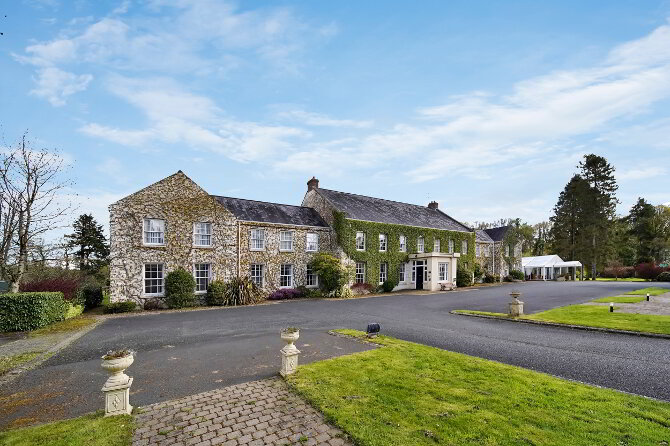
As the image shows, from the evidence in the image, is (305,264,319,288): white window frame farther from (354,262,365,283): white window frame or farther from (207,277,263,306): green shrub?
(207,277,263,306): green shrub

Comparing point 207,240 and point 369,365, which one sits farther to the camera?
point 207,240

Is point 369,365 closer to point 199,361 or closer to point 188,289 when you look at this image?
point 199,361

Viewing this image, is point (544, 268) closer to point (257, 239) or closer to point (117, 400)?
point (257, 239)

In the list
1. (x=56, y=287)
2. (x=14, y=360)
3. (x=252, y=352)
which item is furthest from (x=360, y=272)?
(x=14, y=360)

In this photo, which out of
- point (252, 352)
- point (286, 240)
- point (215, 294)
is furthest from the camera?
point (286, 240)

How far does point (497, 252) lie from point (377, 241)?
73.8 feet

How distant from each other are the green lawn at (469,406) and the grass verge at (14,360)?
724 cm

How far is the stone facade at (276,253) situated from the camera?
→ 22422mm

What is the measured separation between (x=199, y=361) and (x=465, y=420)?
21.0 feet

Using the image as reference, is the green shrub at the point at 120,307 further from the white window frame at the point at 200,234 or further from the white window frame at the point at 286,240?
the white window frame at the point at 286,240

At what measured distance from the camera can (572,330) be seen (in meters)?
11.6

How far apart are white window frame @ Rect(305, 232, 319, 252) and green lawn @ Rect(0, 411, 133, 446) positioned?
20686 millimetres

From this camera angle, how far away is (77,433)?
4449mm

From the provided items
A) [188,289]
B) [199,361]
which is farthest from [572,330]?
[188,289]
